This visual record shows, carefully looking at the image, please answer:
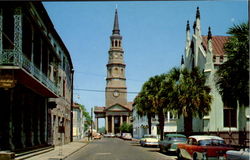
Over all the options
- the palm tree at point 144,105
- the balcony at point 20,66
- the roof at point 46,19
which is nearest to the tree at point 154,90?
the palm tree at point 144,105

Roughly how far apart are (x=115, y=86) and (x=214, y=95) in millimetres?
102920

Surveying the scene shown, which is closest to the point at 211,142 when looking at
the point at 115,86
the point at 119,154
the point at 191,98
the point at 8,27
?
the point at 119,154

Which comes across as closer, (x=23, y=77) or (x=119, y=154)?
(x=23, y=77)

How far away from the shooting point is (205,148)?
1642 cm

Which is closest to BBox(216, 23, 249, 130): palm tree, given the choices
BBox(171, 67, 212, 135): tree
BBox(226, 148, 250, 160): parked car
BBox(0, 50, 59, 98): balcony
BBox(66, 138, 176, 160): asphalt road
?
BBox(226, 148, 250, 160): parked car

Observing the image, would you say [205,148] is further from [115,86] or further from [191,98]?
[115,86]

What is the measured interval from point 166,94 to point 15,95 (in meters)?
14.2

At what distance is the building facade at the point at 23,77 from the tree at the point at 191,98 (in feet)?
31.8

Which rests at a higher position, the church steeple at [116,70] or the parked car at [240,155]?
the church steeple at [116,70]

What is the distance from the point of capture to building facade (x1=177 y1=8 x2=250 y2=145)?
113 feet

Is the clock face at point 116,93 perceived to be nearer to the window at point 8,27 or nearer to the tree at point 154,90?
the tree at point 154,90

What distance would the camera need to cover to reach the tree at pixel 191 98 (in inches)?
1131

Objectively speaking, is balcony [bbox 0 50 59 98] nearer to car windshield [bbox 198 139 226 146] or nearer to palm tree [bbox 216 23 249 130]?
car windshield [bbox 198 139 226 146]

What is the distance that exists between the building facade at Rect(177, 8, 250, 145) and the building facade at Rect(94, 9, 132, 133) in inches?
3759
